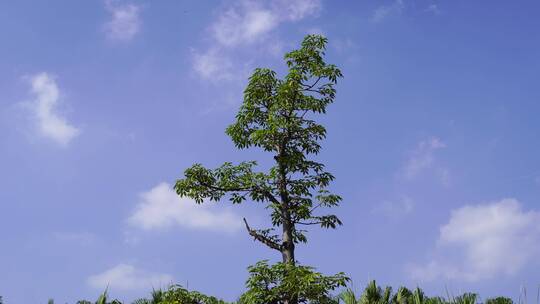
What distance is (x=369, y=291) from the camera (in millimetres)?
22672

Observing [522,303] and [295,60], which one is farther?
[295,60]

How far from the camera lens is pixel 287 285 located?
36.7 ft

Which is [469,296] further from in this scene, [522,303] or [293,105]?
[293,105]

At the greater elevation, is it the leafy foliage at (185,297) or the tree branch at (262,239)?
the tree branch at (262,239)

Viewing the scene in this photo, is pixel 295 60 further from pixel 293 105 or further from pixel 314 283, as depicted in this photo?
pixel 314 283

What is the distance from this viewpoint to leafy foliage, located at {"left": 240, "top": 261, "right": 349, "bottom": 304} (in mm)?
11133

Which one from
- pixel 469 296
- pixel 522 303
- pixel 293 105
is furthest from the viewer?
pixel 293 105

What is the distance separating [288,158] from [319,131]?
978 millimetres

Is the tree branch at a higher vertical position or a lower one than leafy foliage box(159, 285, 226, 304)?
higher

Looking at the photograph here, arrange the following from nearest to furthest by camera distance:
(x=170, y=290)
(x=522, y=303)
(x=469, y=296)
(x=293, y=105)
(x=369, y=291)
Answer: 1. (x=522, y=303)
2. (x=469, y=296)
3. (x=170, y=290)
4. (x=293, y=105)
5. (x=369, y=291)

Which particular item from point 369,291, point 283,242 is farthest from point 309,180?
point 369,291

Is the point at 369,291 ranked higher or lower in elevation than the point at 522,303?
higher

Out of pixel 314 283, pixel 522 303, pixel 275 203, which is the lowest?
pixel 522 303

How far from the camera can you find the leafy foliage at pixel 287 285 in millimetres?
11133
